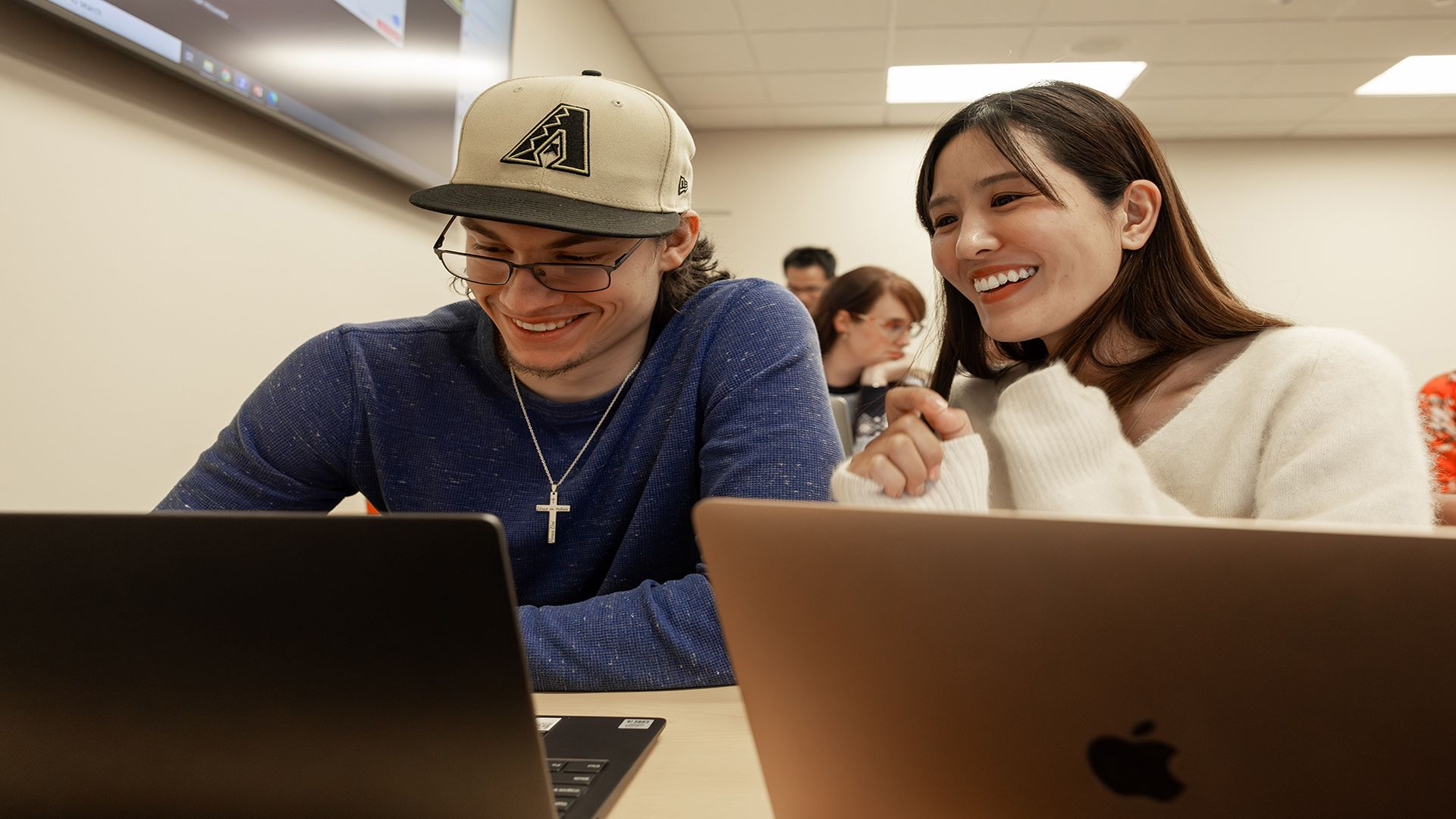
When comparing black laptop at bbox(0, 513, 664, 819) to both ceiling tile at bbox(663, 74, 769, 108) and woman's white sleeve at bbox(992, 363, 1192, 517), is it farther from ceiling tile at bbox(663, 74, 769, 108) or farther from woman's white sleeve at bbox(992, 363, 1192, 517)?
ceiling tile at bbox(663, 74, 769, 108)

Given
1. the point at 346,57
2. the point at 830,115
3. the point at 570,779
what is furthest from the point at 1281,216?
the point at 570,779

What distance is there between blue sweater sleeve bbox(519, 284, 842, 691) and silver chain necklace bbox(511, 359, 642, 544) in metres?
0.12

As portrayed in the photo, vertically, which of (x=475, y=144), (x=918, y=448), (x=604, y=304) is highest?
(x=475, y=144)

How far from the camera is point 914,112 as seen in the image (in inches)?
202

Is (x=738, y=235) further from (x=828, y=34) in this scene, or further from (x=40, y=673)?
(x=40, y=673)

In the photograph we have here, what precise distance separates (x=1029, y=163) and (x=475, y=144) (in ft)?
2.14

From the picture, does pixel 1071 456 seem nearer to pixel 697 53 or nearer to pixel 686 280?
pixel 686 280

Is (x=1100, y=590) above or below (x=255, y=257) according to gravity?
below

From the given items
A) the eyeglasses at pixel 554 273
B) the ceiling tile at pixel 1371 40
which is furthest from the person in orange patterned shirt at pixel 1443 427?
the ceiling tile at pixel 1371 40

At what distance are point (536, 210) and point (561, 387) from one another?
0.85ft

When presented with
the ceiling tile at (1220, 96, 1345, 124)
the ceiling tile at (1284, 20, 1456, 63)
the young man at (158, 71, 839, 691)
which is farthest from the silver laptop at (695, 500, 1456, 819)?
the ceiling tile at (1220, 96, 1345, 124)

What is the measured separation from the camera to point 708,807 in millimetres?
581

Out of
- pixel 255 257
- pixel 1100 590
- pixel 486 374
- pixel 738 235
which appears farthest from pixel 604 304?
pixel 738 235

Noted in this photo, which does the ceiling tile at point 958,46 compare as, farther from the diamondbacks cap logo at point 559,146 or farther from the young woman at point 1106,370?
the diamondbacks cap logo at point 559,146
